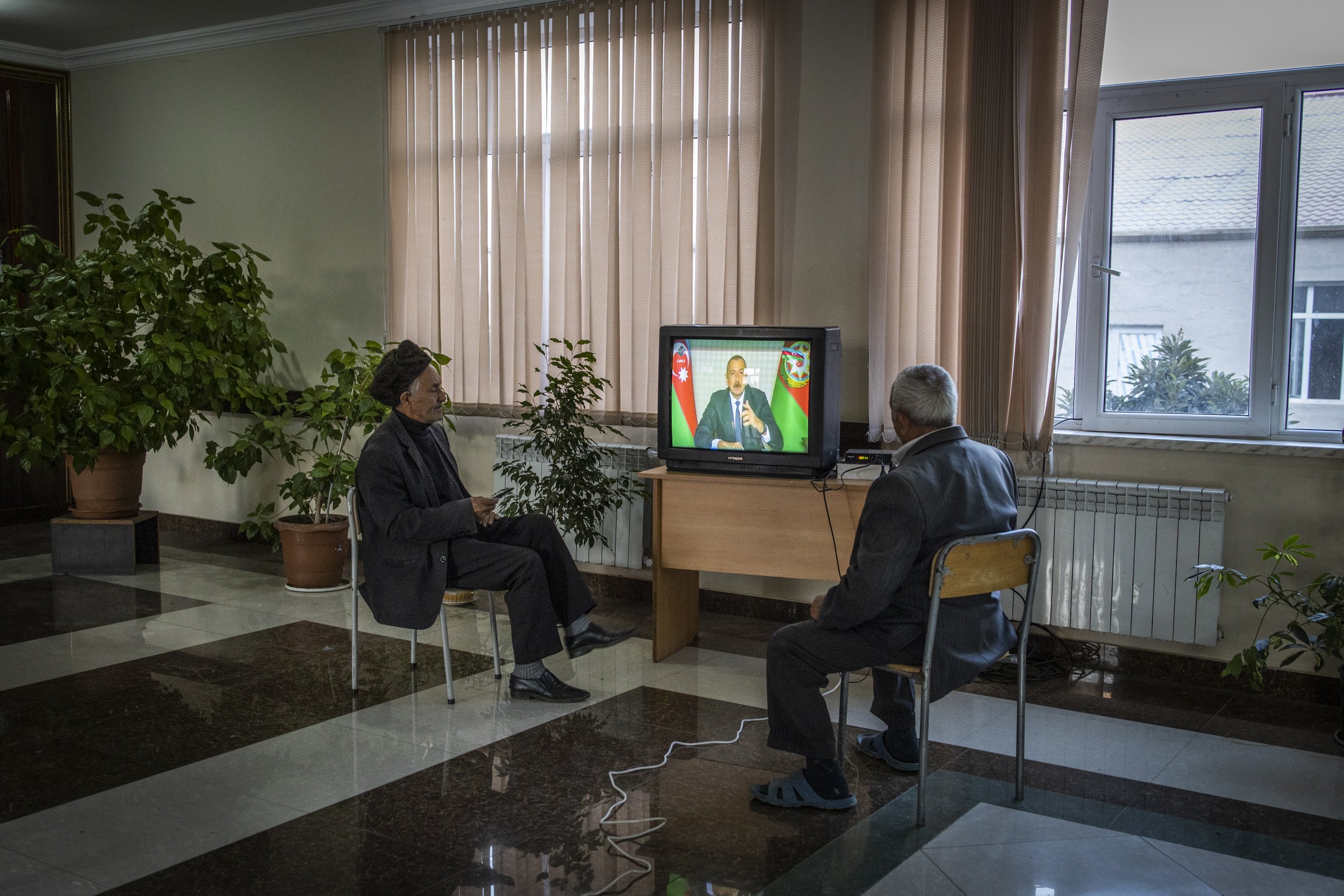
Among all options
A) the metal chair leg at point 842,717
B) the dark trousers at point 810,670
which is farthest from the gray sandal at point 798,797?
the metal chair leg at point 842,717

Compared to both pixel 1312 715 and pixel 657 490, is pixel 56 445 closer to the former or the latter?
pixel 657 490

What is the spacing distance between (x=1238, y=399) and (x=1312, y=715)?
1.13 m

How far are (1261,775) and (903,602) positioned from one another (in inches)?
51.5

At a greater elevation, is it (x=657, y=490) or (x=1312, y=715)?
(x=657, y=490)

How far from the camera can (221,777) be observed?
10.1 ft

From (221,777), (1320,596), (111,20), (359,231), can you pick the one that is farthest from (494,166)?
(1320,596)

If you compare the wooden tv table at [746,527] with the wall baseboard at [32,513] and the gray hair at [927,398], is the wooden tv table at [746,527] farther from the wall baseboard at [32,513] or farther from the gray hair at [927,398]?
the wall baseboard at [32,513]

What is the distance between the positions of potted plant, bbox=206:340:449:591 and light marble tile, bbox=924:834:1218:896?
3432 millimetres

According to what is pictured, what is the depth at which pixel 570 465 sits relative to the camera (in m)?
4.79

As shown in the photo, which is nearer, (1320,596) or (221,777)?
(221,777)

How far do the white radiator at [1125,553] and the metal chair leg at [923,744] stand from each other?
156cm

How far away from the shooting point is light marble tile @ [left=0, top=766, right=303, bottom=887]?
2.57 m

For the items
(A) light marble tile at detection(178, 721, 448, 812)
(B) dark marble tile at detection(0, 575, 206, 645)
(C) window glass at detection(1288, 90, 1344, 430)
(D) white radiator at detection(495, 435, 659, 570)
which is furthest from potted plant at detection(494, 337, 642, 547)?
(C) window glass at detection(1288, 90, 1344, 430)

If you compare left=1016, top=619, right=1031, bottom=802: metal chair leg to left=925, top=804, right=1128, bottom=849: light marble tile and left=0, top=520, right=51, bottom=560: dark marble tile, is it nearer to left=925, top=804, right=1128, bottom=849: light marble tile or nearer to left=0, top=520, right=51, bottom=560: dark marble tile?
left=925, top=804, right=1128, bottom=849: light marble tile
